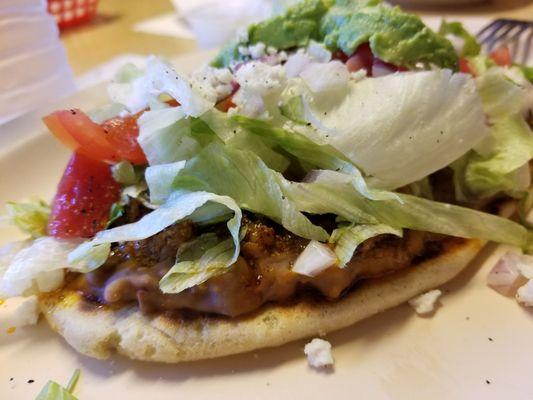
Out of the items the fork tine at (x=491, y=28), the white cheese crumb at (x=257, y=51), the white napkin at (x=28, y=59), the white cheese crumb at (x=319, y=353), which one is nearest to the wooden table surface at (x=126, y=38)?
the fork tine at (x=491, y=28)

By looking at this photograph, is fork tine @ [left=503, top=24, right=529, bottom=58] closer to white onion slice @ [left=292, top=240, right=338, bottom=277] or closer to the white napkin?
white onion slice @ [left=292, top=240, right=338, bottom=277]

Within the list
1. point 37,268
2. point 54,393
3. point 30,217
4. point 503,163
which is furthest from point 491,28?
point 54,393

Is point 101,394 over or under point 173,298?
under

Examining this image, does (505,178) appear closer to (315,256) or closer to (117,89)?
(315,256)

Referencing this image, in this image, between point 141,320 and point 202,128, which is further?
point 202,128

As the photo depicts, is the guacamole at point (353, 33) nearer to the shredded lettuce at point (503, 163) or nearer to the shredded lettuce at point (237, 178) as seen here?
the shredded lettuce at point (503, 163)

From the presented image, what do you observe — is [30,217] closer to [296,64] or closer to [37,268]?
[37,268]

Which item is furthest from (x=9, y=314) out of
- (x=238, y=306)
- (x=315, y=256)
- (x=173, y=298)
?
(x=315, y=256)
